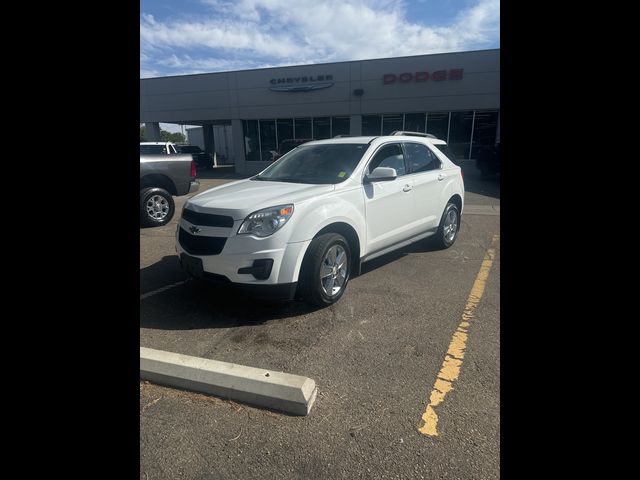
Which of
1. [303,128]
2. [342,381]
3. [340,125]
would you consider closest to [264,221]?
[342,381]

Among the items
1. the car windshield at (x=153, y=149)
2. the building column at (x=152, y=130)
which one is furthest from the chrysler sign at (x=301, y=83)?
the car windshield at (x=153, y=149)

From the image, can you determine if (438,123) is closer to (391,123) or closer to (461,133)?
(461,133)

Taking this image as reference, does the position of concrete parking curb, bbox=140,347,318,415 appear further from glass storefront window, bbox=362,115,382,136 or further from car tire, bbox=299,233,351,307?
glass storefront window, bbox=362,115,382,136

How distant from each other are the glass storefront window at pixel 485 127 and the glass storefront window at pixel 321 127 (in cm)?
777

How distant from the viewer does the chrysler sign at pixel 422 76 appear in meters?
19.6

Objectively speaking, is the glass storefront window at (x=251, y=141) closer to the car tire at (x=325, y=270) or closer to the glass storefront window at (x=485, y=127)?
the glass storefront window at (x=485, y=127)

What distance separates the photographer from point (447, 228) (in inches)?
245

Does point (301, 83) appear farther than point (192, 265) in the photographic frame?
Yes

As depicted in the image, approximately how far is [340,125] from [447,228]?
677 inches
